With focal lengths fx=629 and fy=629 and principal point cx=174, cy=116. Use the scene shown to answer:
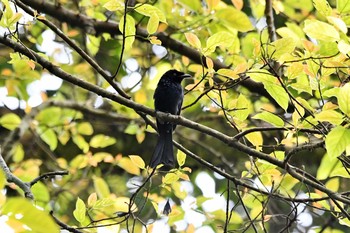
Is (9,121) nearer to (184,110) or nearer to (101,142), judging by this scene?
(101,142)

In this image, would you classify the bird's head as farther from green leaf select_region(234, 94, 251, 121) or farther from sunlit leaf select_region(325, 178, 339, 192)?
green leaf select_region(234, 94, 251, 121)

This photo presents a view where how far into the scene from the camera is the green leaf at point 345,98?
185 centimetres

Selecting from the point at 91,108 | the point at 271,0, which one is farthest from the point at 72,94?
the point at 271,0

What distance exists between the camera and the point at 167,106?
3.81 meters

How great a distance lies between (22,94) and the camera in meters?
4.54

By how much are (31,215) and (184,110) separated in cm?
342

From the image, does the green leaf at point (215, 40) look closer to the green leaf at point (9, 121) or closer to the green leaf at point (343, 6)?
the green leaf at point (343, 6)

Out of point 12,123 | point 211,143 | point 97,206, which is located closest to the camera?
point 97,206

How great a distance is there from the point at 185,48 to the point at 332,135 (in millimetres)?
2169

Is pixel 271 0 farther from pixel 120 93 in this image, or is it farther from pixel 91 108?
pixel 91 108

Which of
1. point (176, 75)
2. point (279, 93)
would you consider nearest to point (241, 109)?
point (279, 93)

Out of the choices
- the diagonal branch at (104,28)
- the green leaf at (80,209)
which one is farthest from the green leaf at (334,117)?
the diagonal branch at (104,28)

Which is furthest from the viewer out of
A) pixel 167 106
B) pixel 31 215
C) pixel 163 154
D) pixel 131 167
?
pixel 167 106

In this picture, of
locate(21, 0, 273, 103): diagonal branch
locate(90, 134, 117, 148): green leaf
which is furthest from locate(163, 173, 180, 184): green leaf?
locate(90, 134, 117, 148): green leaf
